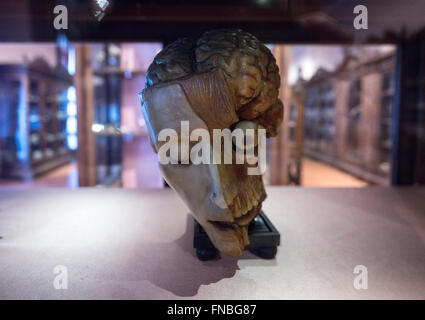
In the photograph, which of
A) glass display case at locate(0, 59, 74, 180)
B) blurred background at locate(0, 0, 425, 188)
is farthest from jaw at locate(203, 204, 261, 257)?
glass display case at locate(0, 59, 74, 180)

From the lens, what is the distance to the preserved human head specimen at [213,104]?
2.68 ft

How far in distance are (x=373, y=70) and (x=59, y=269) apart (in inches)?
123

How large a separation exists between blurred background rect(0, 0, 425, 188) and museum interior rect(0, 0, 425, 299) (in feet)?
0.03

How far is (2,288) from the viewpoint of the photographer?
2.74ft

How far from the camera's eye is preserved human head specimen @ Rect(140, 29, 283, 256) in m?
0.82

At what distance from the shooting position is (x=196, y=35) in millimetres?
1120

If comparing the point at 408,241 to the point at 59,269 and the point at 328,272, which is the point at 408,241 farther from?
the point at 59,269

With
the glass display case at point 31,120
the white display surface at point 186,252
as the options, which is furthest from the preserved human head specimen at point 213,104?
the glass display case at point 31,120

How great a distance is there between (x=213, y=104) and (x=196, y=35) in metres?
0.41

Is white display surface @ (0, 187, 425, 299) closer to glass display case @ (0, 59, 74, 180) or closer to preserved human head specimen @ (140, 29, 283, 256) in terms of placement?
preserved human head specimen @ (140, 29, 283, 256)

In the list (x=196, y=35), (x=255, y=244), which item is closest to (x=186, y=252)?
(x=255, y=244)

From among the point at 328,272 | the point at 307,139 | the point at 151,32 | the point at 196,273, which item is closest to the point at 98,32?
the point at 151,32

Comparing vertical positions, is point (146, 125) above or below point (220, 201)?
above

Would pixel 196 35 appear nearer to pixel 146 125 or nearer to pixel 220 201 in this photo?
pixel 146 125
